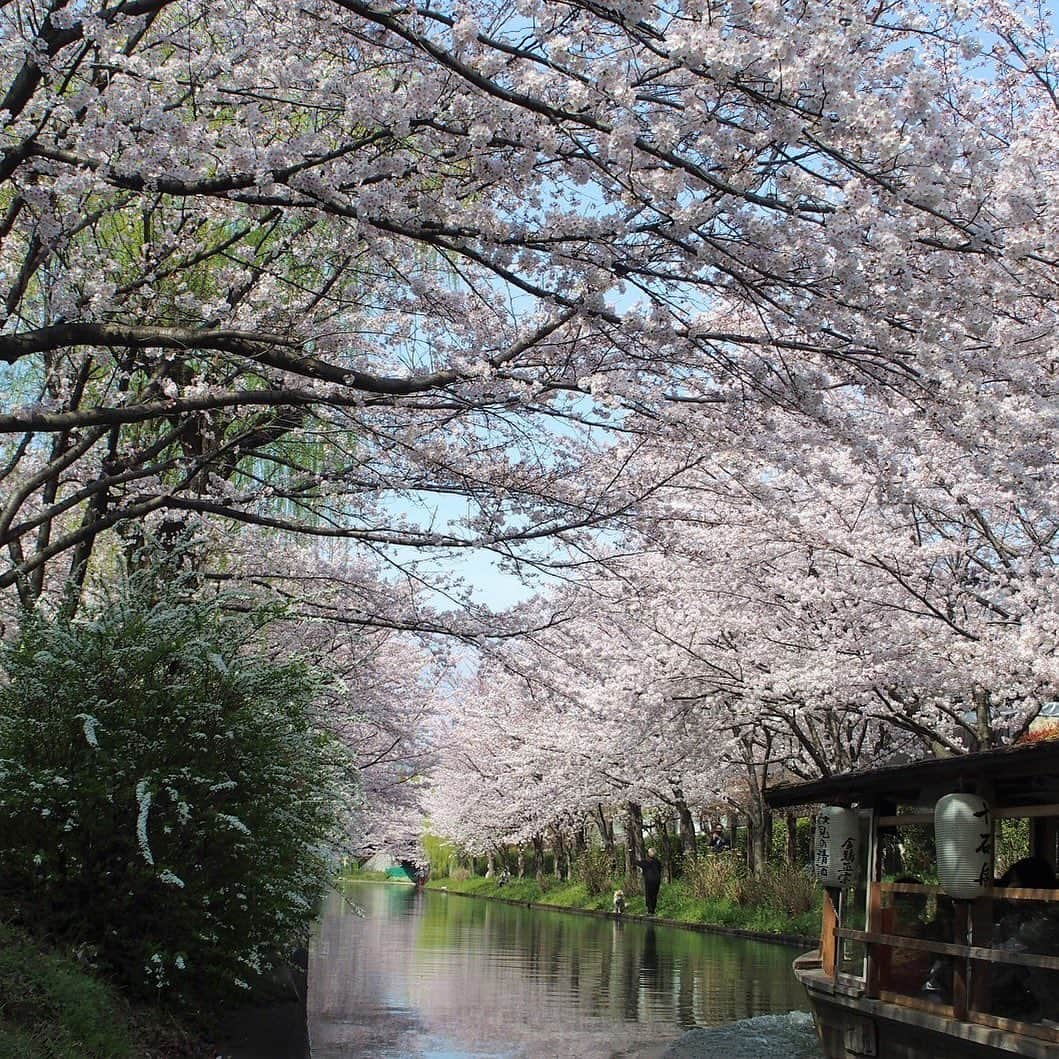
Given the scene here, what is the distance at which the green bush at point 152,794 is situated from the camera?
22.8 ft

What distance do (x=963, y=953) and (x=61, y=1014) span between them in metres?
5.55

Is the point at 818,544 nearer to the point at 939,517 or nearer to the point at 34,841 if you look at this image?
the point at 939,517

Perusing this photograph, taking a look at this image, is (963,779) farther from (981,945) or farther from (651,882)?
(651,882)

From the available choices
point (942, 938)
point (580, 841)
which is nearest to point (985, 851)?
point (942, 938)

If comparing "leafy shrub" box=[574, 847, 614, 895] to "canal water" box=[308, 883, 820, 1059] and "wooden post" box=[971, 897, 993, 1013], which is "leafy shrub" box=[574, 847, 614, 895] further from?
"wooden post" box=[971, 897, 993, 1013]

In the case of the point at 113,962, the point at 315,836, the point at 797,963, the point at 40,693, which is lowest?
the point at 797,963

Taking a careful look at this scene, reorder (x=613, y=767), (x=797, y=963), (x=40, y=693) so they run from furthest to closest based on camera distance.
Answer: (x=613, y=767)
(x=797, y=963)
(x=40, y=693)

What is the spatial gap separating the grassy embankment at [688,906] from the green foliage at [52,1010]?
18748mm

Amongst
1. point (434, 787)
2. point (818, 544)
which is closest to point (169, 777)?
point (818, 544)

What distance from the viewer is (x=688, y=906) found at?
2945 cm

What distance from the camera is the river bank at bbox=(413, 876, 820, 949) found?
76.8ft

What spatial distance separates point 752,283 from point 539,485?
13.2ft

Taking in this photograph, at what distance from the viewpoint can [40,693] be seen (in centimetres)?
737

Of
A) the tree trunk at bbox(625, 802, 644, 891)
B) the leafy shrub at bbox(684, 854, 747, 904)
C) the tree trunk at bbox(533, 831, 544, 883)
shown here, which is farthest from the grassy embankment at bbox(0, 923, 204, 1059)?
the tree trunk at bbox(533, 831, 544, 883)
